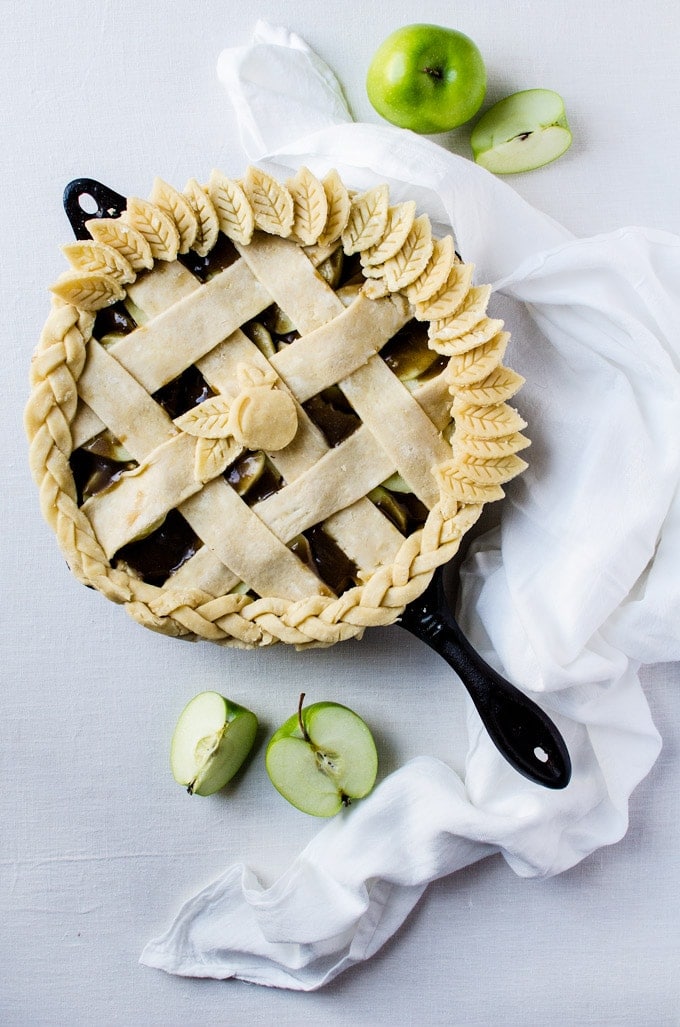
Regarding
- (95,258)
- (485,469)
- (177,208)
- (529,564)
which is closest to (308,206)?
(177,208)

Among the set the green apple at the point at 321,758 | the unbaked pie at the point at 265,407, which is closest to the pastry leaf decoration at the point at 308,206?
the unbaked pie at the point at 265,407

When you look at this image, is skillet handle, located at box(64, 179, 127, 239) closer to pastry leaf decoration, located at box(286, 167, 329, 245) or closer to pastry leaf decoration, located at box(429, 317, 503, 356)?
pastry leaf decoration, located at box(286, 167, 329, 245)

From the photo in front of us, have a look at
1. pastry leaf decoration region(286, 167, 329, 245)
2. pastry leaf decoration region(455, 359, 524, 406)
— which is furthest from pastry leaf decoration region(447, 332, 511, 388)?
pastry leaf decoration region(286, 167, 329, 245)

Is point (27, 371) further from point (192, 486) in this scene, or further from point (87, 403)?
point (192, 486)

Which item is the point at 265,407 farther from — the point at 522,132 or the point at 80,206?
the point at 522,132

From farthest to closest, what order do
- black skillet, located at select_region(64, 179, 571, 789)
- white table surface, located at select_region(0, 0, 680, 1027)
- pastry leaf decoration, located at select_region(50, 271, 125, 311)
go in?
1. white table surface, located at select_region(0, 0, 680, 1027)
2. black skillet, located at select_region(64, 179, 571, 789)
3. pastry leaf decoration, located at select_region(50, 271, 125, 311)

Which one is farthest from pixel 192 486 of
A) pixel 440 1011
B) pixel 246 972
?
pixel 440 1011
